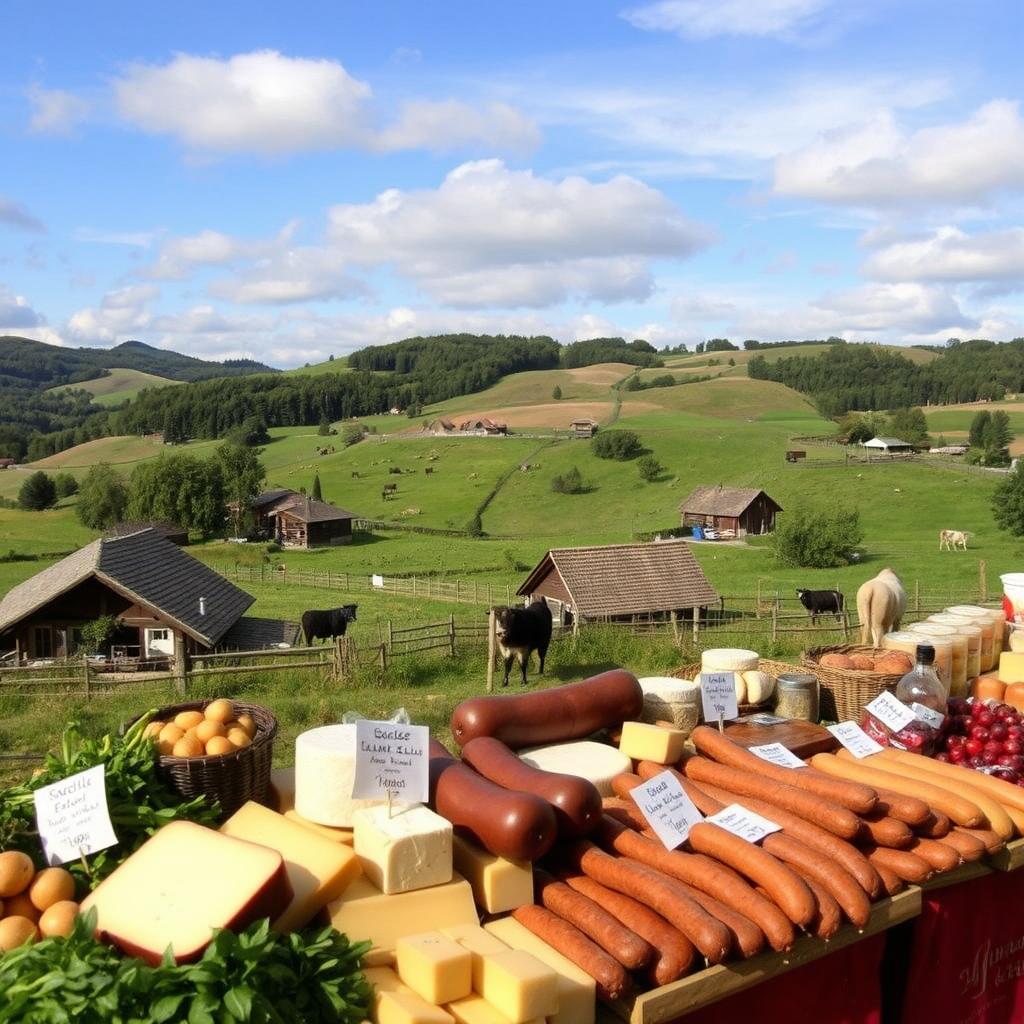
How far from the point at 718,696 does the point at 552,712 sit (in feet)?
3.64

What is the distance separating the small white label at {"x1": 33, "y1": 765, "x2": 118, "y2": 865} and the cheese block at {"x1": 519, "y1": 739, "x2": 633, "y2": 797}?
1.64 meters

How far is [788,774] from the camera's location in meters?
4.12

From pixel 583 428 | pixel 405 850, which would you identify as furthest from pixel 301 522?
pixel 405 850

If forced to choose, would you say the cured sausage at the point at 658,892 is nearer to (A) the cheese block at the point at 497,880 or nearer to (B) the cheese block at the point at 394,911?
(A) the cheese block at the point at 497,880

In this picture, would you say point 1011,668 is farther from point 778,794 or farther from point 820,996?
point 820,996

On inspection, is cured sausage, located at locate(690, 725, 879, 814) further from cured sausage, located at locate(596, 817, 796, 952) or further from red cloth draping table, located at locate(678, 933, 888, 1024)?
cured sausage, located at locate(596, 817, 796, 952)

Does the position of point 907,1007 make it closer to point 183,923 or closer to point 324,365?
point 183,923

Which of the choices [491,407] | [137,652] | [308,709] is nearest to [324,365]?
[491,407]

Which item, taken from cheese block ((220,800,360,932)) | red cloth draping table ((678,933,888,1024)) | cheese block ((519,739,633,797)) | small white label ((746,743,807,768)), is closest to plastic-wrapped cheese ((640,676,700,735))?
small white label ((746,743,807,768))

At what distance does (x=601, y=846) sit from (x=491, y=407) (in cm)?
12440

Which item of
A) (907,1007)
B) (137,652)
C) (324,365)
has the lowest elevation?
(137,652)

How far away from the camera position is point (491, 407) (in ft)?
417

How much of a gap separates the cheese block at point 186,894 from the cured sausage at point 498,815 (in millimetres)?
716

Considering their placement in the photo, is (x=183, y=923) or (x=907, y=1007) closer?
(x=183, y=923)
